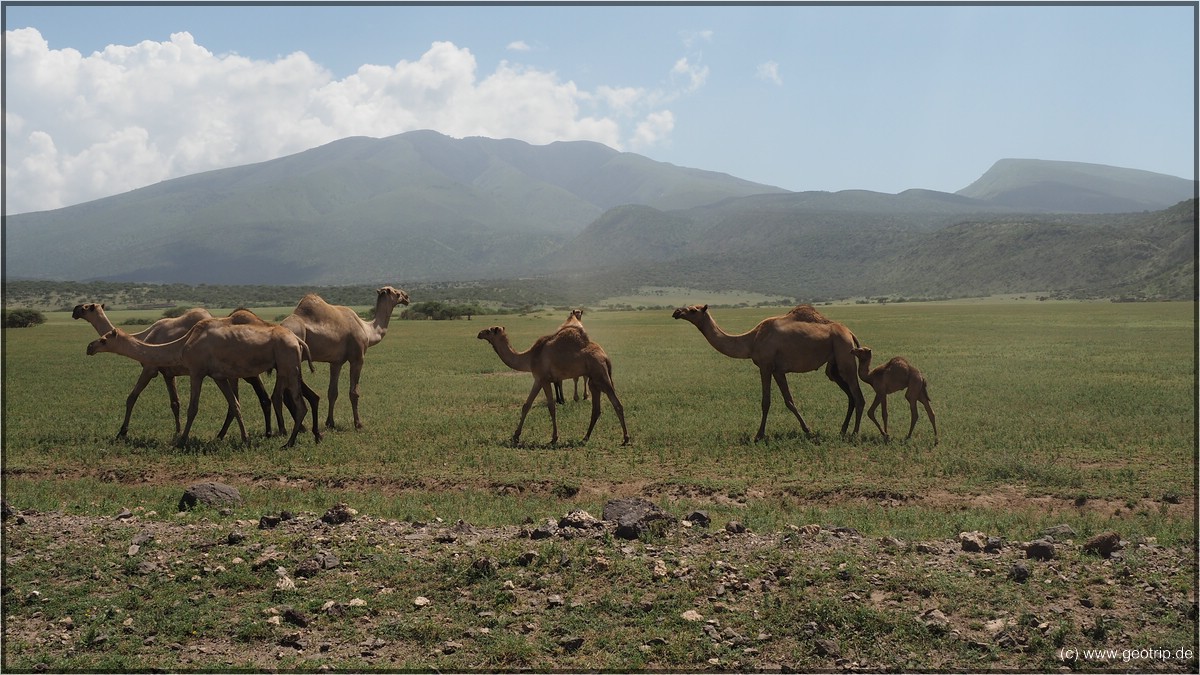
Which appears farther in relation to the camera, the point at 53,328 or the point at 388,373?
the point at 53,328

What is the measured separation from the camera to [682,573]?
7727 millimetres

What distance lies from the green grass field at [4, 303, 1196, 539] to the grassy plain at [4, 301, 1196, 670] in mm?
53

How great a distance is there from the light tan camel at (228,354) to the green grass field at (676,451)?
804 mm

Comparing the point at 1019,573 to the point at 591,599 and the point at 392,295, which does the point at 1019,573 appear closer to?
the point at 591,599

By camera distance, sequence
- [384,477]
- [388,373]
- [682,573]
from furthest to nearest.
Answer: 1. [388,373]
2. [384,477]
3. [682,573]

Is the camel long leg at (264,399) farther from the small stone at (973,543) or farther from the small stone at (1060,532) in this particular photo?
the small stone at (1060,532)

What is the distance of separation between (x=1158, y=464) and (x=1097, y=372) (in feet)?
43.5

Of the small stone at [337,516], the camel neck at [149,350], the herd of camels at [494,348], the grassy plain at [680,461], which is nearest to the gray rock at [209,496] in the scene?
the grassy plain at [680,461]

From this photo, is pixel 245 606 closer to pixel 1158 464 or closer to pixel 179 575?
pixel 179 575

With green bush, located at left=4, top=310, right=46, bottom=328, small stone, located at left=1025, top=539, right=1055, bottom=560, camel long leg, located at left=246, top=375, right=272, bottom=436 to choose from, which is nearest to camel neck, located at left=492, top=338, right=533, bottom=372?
camel long leg, located at left=246, top=375, right=272, bottom=436

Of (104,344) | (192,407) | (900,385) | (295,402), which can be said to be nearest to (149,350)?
(104,344)

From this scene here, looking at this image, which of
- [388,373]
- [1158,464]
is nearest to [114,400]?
[388,373]

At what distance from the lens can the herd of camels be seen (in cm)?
1488

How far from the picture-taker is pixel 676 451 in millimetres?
14336
